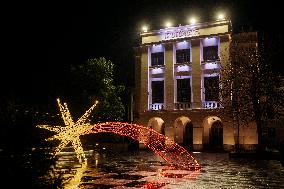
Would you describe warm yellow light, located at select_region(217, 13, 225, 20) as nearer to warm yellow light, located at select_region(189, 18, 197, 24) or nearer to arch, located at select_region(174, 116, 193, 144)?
warm yellow light, located at select_region(189, 18, 197, 24)

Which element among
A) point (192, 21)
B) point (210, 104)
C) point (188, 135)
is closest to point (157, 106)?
point (188, 135)

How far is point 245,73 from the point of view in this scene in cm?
3017

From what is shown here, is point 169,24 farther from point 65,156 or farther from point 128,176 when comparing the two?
point 128,176

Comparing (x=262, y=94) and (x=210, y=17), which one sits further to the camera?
(x=210, y=17)

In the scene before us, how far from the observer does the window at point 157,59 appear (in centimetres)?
4138

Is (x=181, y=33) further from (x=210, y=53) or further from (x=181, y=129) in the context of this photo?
(x=181, y=129)

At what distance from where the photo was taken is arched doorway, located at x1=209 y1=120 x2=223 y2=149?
39.2 metres

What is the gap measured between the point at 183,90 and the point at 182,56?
389 cm

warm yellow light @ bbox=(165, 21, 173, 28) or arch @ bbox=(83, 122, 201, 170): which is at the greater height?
warm yellow light @ bbox=(165, 21, 173, 28)

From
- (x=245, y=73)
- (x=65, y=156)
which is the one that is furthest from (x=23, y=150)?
(x=245, y=73)

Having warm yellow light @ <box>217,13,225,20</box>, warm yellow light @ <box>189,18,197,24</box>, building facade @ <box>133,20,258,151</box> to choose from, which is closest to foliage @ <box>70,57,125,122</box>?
building facade @ <box>133,20,258,151</box>

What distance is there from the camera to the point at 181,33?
3950 centimetres

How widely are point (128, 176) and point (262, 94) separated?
17761 millimetres

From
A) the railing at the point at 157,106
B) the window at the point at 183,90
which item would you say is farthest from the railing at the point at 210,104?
the railing at the point at 157,106
